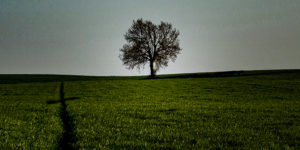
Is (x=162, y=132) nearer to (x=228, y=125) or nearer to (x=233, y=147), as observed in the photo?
(x=233, y=147)

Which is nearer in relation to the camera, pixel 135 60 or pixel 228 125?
pixel 228 125

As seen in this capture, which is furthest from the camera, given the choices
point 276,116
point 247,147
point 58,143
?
point 276,116

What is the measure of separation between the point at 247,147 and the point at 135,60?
59.9 m

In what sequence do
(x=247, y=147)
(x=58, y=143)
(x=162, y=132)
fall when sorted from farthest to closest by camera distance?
(x=162, y=132) < (x=58, y=143) < (x=247, y=147)

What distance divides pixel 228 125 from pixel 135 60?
56275mm

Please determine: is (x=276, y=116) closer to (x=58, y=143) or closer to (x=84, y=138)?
(x=84, y=138)

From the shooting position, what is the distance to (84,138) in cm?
877

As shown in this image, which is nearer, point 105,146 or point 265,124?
point 105,146

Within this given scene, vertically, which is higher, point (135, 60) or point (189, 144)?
point (135, 60)

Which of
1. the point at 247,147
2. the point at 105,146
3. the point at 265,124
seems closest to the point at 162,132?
the point at 105,146

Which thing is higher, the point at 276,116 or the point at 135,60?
the point at 135,60

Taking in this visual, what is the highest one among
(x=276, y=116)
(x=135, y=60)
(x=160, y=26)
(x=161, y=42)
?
(x=160, y=26)

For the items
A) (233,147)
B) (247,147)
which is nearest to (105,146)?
(233,147)

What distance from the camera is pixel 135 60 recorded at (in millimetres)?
66875
